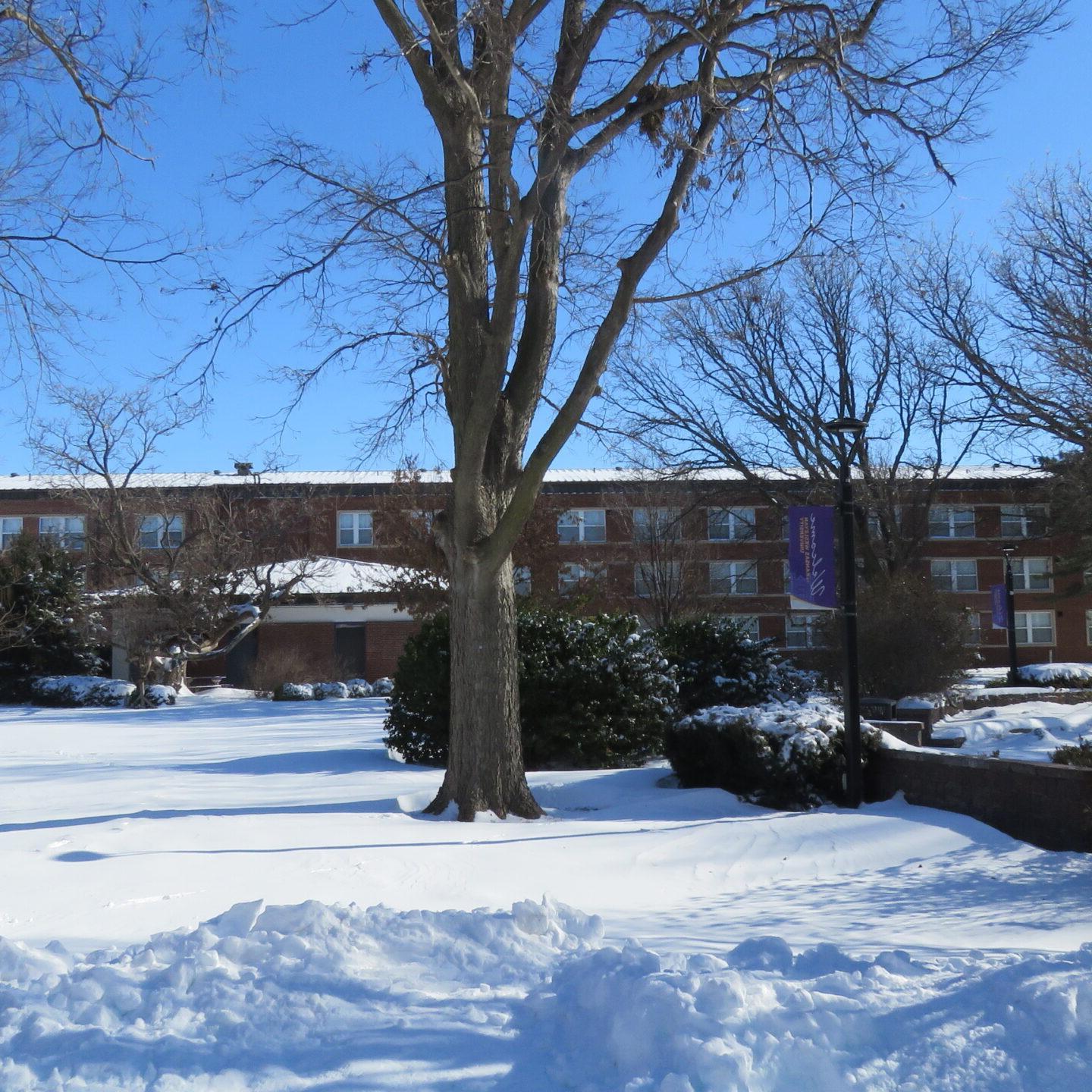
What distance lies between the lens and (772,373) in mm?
33281

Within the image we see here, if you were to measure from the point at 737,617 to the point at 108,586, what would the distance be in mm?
24930

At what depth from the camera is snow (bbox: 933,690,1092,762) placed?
16.2 metres

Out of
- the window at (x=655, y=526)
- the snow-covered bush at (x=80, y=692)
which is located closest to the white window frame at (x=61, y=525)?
the snow-covered bush at (x=80, y=692)

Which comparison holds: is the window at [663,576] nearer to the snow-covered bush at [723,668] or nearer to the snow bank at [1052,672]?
the snow bank at [1052,672]

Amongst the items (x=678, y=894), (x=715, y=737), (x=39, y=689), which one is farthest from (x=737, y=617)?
(x=678, y=894)

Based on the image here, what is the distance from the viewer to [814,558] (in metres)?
12.4

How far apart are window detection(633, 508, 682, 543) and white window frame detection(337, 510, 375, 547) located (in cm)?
1310

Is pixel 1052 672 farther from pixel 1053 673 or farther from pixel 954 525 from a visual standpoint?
pixel 954 525

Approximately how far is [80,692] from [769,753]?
23559 millimetres

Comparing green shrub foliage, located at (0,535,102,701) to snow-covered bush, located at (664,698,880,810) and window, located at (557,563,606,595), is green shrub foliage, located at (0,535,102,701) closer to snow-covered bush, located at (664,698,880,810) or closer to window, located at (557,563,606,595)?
window, located at (557,563,606,595)

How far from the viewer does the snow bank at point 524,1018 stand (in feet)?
13.6

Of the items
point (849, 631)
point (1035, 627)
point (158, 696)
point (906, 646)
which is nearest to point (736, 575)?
point (1035, 627)

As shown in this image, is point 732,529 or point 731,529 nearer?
point 731,529

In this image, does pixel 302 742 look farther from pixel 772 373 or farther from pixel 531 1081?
pixel 772 373
